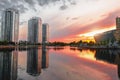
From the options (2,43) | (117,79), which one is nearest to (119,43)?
(2,43)

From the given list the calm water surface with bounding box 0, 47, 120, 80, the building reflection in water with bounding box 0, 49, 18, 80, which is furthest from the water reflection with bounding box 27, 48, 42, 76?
the building reflection in water with bounding box 0, 49, 18, 80

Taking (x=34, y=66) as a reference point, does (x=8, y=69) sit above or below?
above

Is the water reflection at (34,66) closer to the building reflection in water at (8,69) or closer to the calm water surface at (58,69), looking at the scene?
the calm water surface at (58,69)

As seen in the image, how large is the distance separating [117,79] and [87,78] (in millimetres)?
3799

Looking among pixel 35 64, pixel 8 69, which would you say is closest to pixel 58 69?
pixel 8 69

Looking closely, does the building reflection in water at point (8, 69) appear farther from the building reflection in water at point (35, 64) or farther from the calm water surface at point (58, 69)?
the building reflection in water at point (35, 64)

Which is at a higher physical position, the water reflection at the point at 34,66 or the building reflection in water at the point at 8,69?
the building reflection in water at the point at 8,69

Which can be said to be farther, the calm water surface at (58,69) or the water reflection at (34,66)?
the water reflection at (34,66)

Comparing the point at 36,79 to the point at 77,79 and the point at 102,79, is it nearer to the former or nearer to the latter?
the point at 77,79

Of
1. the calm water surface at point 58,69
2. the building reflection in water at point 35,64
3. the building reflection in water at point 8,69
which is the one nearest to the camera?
the building reflection in water at point 8,69

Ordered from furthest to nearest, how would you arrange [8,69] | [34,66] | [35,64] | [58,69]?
[35,64], [34,66], [58,69], [8,69]

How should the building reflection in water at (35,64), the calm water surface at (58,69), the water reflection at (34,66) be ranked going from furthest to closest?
the building reflection in water at (35,64), the water reflection at (34,66), the calm water surface at (58,69)

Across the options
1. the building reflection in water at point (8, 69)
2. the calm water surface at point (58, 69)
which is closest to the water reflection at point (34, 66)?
the calm water surface at point (58, 69)

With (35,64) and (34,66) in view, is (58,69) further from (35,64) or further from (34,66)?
(35,64)
